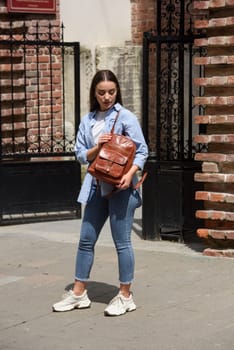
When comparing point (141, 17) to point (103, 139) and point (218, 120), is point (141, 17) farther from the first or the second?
point (103, 139)

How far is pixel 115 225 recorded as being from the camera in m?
6.30

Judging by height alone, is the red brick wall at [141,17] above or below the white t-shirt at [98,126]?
above

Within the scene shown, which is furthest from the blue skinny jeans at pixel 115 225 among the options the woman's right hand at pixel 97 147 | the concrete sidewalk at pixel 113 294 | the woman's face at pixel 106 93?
the woman's face at pixel 106 93

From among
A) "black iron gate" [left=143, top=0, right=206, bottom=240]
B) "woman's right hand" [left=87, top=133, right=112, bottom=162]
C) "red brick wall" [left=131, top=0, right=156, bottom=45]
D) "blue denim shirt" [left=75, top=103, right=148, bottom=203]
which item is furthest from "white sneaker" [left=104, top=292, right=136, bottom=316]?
"red brick wall" [left=131, top=0, right=156, bottom=45]

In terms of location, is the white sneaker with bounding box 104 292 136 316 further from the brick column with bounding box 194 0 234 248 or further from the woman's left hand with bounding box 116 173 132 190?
the brick column with bounding box 194 0 234 248

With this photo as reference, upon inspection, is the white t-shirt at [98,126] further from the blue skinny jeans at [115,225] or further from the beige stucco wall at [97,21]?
the beige stucco wall at [97,21]

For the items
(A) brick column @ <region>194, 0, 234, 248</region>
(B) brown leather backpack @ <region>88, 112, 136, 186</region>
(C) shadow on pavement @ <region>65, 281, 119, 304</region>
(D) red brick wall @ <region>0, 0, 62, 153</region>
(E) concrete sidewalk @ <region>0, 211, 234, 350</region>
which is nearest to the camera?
(E) concrete sidewalk @ <region>0, 211, 234, 350</region>

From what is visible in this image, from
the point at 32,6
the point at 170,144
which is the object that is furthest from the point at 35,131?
the point at 170,144

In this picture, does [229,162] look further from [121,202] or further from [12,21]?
[12,21]

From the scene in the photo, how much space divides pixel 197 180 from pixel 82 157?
91.8 inches

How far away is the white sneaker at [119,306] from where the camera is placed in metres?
6.30

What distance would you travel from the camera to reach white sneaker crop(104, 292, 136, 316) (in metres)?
6.30

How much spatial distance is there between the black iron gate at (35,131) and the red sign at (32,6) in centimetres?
29

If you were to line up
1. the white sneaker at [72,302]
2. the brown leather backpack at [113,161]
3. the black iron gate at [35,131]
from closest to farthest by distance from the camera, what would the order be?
the brown leather backpack at [113,161], the white sneaker at [72,302], the black iron gate at [35,131]
